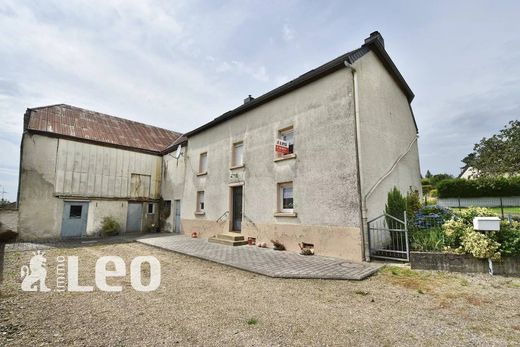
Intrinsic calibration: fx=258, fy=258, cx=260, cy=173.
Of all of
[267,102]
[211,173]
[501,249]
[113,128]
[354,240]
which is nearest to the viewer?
[501,249]

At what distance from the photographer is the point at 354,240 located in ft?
24.4

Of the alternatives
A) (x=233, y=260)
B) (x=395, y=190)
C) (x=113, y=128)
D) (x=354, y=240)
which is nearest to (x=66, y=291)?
(x=233, y=260)

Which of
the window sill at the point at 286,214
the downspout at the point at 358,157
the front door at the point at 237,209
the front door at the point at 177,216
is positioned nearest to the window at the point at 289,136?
the window sill at the point at 286,214

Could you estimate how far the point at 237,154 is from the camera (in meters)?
12.5

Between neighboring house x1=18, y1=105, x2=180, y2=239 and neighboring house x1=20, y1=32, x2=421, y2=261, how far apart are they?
114 millimetres

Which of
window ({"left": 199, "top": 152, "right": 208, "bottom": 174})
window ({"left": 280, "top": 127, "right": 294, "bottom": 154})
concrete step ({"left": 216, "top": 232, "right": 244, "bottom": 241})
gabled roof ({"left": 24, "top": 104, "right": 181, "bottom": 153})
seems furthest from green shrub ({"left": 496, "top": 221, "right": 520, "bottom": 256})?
gabled roof ({"left": 24, "top": 104, "right": 181, "bottom": 153})

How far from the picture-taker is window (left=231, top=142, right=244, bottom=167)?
39.9ft

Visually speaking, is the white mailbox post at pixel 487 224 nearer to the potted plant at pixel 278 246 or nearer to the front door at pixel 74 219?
the potted plant at pixel 278 246

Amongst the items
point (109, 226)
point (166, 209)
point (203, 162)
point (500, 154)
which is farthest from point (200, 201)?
point (500, 154)

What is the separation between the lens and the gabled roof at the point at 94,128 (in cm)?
1419

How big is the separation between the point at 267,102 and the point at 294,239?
5.77 meters

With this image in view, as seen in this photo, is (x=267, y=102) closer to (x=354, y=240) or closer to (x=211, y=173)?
(x=211, y=173)

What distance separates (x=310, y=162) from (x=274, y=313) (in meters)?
5.77

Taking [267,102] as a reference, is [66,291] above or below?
below
